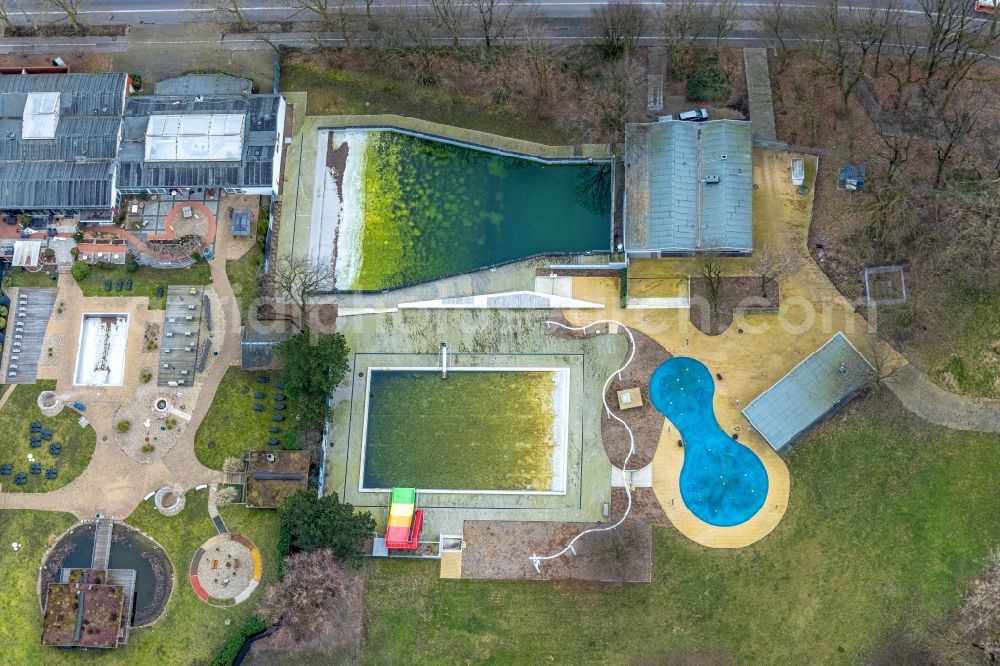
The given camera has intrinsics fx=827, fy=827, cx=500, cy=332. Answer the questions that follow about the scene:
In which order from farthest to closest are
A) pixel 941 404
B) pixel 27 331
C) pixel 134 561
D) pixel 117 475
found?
pixel 27 331 → pixel 117 475 → pixel 134 561 → pixel 941 404

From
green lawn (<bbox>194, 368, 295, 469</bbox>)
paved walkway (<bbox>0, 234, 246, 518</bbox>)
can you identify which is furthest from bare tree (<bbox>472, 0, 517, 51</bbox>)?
paved walkway (<bbox>0, 234, 246, 518</bbox>)

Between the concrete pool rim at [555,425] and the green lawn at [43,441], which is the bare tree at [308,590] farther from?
the green lawn at [43,441]

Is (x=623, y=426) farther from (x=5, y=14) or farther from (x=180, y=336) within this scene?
(x=5, y=14)

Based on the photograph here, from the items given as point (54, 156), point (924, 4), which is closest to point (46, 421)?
point (54, 156)

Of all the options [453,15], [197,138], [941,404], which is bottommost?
[941,404]

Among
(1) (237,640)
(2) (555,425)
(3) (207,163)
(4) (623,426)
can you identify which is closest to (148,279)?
(3) (207,163)

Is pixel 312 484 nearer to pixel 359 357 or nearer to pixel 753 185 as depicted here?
pixel 359 357
